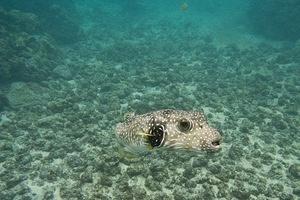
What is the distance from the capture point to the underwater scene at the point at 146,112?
1074 cm

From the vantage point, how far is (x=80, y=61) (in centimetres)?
2669

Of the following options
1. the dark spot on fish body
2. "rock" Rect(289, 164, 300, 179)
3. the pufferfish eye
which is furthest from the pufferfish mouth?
"rock" Rect(289, 164, 300, 179)

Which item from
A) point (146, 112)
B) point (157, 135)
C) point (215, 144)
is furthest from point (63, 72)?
point (215, 144)

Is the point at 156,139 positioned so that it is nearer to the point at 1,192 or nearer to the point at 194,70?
the point at 1,192

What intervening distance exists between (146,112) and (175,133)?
11805 mm

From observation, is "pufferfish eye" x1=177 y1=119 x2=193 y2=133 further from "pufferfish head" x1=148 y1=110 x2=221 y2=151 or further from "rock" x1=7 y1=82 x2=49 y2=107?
"rock" x1=7 y1=82 x2=49 y2=107

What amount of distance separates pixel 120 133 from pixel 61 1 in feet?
142

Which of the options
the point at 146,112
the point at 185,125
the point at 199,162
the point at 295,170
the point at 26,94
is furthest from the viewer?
the point at 26,94

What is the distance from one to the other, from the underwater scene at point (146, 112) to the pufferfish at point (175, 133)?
0.5 inches

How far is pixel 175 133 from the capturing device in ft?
13.2

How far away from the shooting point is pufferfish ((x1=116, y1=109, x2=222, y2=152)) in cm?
393

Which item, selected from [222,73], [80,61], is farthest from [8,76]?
[222,73]

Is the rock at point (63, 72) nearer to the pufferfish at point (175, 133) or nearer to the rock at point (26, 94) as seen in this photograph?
the rock at point (26, 94)

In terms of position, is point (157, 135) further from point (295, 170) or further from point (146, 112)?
point (146, 112)
